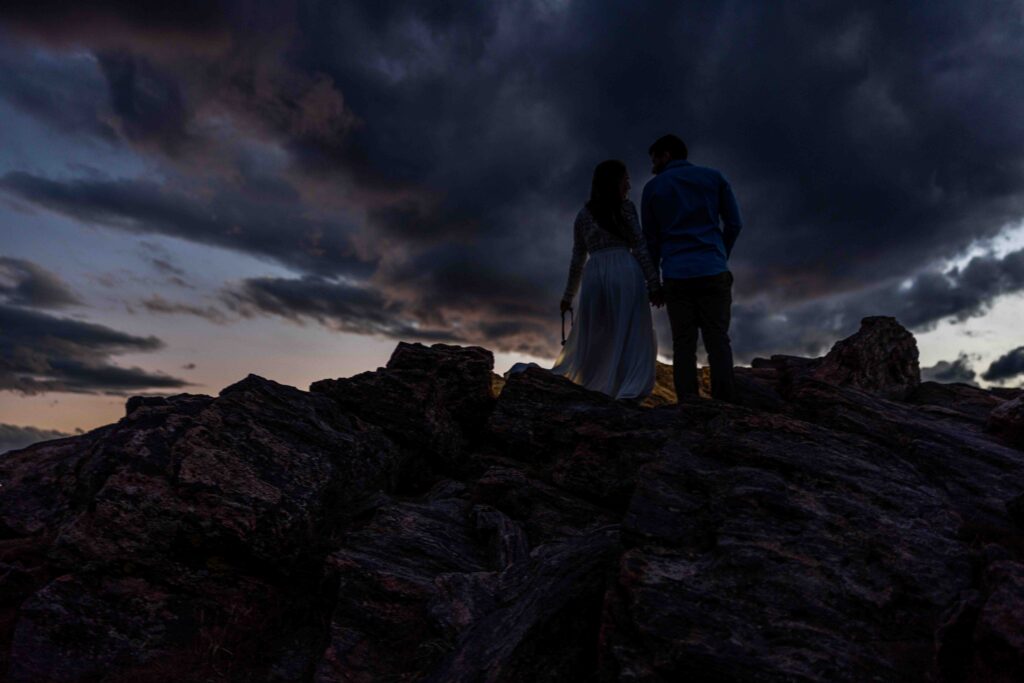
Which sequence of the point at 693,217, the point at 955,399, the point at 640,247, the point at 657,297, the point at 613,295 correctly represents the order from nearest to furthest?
1. the point at 693,217
2. the point at 657,297
3. the point at 640,247
4. the point at 613,295
5. the point at 955,399

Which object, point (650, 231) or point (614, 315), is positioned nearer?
point (650, 231)

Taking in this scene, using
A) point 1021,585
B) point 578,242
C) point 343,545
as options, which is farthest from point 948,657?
point 578,242

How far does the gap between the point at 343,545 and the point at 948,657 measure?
7.43m

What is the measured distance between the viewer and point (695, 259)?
40.5ft

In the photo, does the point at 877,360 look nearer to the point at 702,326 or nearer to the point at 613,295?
the point at 702,326

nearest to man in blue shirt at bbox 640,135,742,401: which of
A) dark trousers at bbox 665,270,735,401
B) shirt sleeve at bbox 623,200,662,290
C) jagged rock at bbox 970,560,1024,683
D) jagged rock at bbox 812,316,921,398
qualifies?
dark trousers at bbox 665,270,735,401

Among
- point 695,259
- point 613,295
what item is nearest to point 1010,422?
point 695,259

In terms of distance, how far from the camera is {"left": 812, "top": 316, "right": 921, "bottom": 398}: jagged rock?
16406 millimetres

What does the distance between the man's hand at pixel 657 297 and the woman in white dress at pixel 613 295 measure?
0.05m

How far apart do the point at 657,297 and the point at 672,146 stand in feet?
10.4

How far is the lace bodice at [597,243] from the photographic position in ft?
44.3

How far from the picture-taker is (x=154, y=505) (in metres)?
9.32

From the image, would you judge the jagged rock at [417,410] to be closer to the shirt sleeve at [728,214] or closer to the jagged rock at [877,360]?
the shirt sleeve at [728,214]

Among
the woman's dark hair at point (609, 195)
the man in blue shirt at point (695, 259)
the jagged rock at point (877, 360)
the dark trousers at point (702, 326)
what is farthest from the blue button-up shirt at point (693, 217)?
the jagged rock at point (877, 360)
